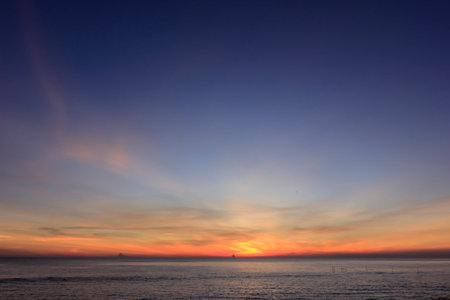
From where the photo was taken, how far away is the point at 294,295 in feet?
223

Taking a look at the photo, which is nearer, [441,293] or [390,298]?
[390,298]

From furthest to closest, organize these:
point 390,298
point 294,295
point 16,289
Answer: point 16,289 < point 294,295 < point 390,298

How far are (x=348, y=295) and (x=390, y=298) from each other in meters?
7.96

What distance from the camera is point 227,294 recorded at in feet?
232

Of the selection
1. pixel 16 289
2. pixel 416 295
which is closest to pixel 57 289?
pixel 16 289

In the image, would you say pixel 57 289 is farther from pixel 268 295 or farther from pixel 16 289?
pixel 268 295

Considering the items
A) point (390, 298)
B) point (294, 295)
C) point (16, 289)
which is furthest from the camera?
point (16, 289)

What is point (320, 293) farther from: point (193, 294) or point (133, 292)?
point (133, 292)

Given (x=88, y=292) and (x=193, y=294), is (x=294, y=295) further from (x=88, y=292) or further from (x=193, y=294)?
(x=88, y=292)

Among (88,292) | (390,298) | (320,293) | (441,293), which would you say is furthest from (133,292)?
(441,293)

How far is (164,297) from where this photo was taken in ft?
213

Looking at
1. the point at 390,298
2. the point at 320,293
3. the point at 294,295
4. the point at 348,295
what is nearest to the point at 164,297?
the point at 294,295

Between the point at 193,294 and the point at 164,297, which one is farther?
the point at 193,294

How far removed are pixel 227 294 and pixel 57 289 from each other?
4093cm
